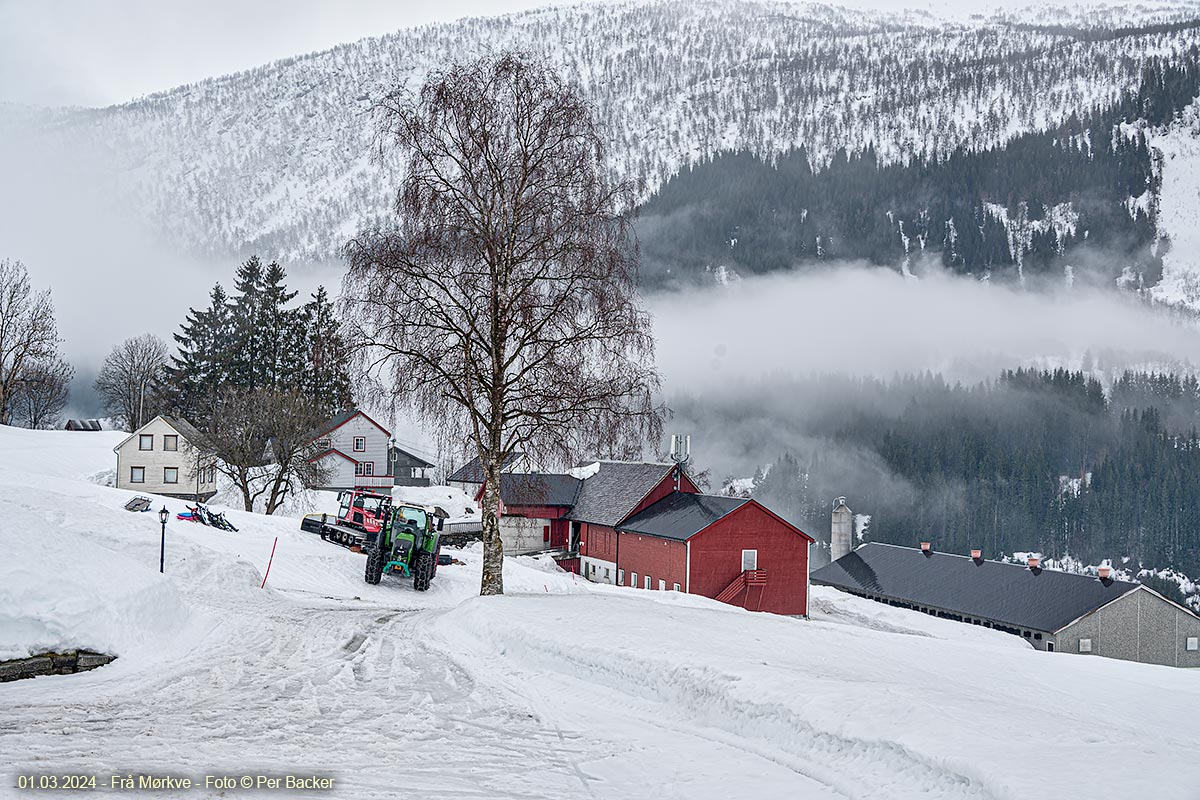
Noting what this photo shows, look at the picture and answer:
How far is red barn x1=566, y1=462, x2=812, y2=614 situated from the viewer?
1730 inches

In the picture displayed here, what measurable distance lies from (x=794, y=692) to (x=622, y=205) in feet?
47.4

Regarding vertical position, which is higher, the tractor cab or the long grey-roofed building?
the tractor cab

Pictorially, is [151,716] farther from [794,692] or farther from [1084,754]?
[1084,754]

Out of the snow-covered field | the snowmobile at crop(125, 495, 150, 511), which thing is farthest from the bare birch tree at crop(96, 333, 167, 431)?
the snow-covered field

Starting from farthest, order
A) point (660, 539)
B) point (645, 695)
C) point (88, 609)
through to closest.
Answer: point (660, 539)
point (88, 609)
point (645, 695)

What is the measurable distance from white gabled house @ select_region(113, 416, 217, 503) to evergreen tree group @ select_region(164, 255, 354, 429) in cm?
1603

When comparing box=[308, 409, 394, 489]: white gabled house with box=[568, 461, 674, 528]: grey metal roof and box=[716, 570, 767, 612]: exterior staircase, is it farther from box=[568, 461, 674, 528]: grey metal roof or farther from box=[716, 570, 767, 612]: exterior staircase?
box=[716, 570, 767, 612]: exterior staircase

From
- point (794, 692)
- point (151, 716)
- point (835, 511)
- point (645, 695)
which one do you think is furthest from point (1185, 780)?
point (835, 511)

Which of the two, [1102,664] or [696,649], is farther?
[1102,664]

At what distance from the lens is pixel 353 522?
39.5 metres

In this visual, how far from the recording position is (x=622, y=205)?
21.8m

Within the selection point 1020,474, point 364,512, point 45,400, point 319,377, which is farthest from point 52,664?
point 1020,474

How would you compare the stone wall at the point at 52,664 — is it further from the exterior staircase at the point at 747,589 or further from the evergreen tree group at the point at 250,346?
the evergreen tree group at the point at 250,346

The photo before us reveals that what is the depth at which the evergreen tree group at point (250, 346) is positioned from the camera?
81.0 metres
